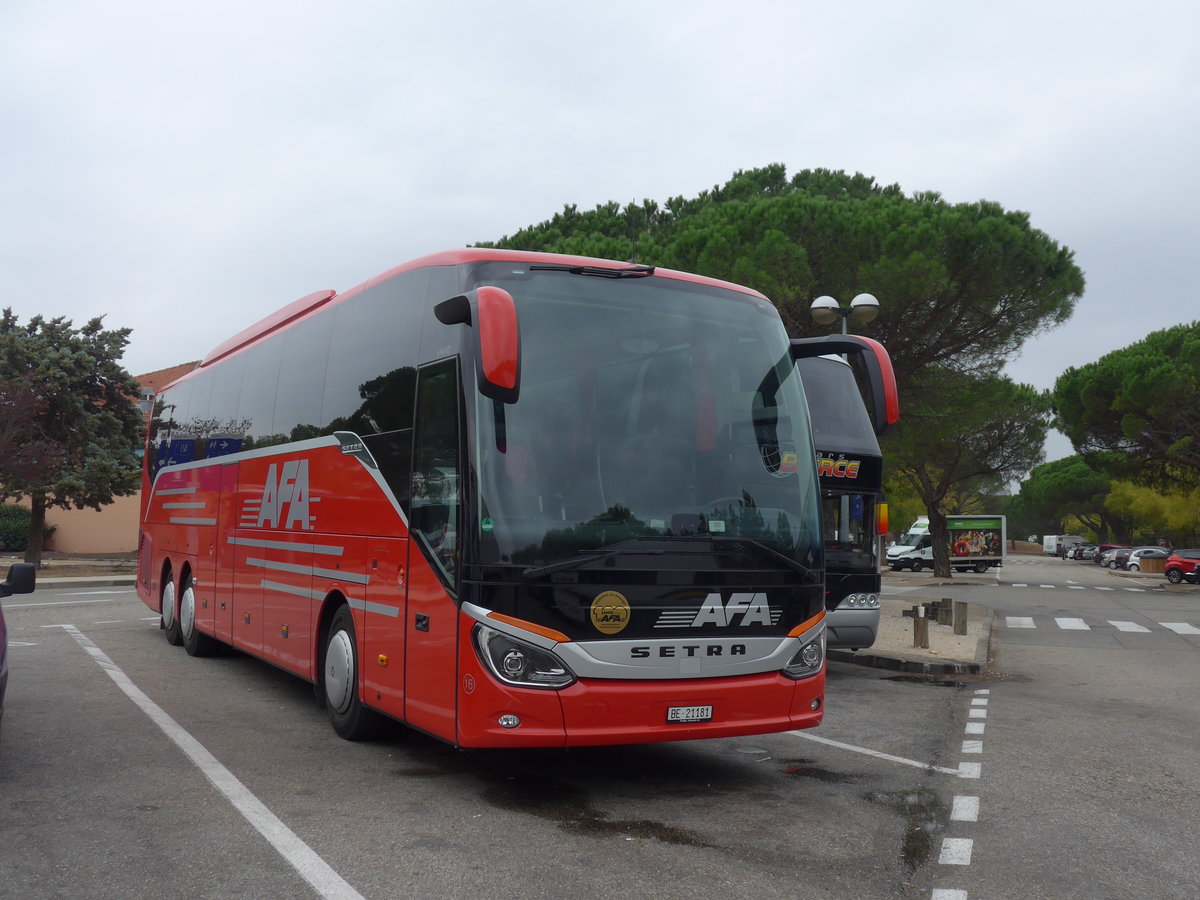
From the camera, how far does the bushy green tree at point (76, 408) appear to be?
29.5m

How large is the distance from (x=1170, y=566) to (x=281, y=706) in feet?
145

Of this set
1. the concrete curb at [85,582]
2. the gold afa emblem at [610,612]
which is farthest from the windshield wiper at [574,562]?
the concrete curb at [85,582]

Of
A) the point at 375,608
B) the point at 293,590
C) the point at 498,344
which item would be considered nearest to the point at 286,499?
the point at 293,590

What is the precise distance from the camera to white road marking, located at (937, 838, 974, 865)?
17.5 feet

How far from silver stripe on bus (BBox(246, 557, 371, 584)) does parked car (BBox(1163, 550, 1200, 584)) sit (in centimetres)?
4316

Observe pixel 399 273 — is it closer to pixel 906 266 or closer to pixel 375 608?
pixel 375 608

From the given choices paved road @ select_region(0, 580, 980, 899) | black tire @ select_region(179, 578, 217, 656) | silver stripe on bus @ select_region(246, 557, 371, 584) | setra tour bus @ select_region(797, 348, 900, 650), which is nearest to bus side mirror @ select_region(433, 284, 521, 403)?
paved road @ select_region(0, 580, 980, 899)

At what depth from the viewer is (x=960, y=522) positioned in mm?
50562

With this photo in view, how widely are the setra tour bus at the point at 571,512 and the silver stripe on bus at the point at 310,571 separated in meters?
0.03

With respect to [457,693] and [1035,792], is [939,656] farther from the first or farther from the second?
[457,693]

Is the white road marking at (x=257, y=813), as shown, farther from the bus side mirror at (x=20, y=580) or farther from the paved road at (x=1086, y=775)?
the paved road at (x=1086, y=775)

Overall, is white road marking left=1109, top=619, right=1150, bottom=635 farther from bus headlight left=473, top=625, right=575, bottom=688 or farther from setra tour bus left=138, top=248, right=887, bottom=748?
bus headlight left=473, top=625, right=575, bottom=688

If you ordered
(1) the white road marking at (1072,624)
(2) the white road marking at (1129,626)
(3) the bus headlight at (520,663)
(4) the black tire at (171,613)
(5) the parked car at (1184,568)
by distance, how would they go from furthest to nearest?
(5) the parked car at (1184,568), (2) the white road marking at (1129,626), (1) the white road marking at (1072,624), (4) the black tire at (171,613), (3) the bus headlight at (520,663)

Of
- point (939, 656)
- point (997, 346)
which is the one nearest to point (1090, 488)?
point (997, 346)
